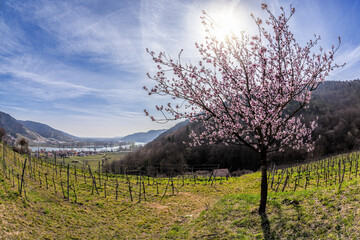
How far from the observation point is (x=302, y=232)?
7.21 meters

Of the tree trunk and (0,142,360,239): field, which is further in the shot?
the tree trunk

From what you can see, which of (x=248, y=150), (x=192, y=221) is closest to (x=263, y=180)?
(x=192, y=221)

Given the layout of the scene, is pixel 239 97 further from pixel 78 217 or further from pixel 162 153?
pixel 162 153

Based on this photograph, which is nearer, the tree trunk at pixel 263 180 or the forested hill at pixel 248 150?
the tree trunk at pixel 263 180

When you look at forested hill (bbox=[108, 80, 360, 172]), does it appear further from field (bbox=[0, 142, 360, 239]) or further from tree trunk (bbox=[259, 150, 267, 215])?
tree trunk (bbox=[259, 150, 267, 215])

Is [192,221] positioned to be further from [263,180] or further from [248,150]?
[248,150]

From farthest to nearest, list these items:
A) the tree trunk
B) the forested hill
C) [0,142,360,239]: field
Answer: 1. the forested hill
2. the tree trunk
3. [0,142,360,239]: field

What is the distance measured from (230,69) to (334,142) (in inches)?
4524

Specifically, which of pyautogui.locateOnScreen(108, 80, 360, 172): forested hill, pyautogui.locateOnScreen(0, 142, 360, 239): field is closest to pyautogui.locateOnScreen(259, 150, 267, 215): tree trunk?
pyautogui.locateOnScreen(0, 142, 360, 239): field

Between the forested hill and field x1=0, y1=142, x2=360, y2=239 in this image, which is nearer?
field x1=0, y1=142, x2=360, y2=239

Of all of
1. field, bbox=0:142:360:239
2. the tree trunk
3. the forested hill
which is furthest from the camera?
the forested hill

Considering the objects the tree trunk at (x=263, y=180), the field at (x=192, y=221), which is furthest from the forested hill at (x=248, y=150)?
the tree trunk at (x=263, y=180)

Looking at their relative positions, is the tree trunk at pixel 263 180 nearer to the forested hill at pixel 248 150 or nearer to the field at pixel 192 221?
the field at pixel 192 221

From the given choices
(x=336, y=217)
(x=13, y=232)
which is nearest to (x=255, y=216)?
(x=336, y=217)
